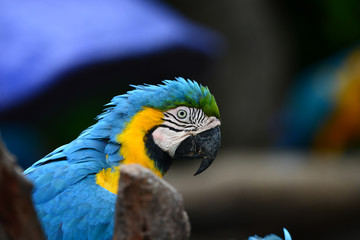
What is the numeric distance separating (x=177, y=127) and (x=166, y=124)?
4 cm

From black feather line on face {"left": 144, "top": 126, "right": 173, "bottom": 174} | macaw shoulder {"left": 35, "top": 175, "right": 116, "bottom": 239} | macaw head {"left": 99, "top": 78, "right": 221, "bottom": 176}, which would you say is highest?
macaw head {"left": 99, "top": 78, "right": 221, "bottom": 176}

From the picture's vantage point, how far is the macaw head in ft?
4.90

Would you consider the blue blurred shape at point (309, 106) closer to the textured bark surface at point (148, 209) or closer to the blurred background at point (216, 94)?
the blurred background at point (216, 94)

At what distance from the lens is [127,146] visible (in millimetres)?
1471

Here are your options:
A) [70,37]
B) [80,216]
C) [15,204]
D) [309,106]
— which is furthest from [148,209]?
[309,106]

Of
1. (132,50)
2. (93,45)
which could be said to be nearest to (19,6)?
(93,45)

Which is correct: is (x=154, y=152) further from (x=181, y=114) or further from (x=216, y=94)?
(x=216, y=94)

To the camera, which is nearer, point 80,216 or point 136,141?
point 80,216

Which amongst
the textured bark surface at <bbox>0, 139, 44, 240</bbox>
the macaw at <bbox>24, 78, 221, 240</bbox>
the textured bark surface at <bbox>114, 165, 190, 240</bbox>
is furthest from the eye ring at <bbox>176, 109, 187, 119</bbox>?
the textured bark surface at <bbox>0, 139, 44, 240</bbox>

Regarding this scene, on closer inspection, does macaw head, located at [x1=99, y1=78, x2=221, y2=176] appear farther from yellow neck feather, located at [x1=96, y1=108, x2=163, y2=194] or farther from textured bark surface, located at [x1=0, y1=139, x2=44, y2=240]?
textured bark surface, located at [x1=0, y1=139, x2=44, y2=240]

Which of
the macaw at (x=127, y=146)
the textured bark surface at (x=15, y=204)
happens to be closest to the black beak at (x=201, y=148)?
the macaw at (x=127, y=146)

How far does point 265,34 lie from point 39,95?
2.51 metres

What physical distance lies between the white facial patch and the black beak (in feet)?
0.05

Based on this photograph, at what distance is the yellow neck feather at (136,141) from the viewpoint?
144cm
